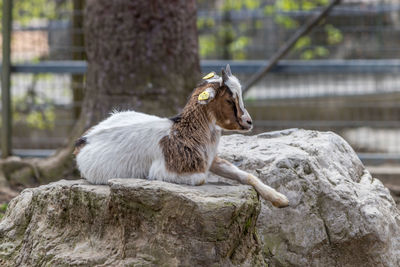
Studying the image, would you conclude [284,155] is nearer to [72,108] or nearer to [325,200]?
[325,200]

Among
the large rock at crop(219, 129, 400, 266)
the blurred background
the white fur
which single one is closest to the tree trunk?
the blurred background

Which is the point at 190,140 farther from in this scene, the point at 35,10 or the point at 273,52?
the point at 35,10

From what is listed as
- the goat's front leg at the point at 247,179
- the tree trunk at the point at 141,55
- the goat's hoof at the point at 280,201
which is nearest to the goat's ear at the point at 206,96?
the goat's front leg at the point at 247,179

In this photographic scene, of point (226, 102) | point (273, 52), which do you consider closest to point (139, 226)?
point (226, 102)

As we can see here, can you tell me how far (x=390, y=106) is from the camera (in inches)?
353

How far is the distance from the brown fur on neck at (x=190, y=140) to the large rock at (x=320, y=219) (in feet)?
1.87

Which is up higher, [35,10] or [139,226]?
[35,10]

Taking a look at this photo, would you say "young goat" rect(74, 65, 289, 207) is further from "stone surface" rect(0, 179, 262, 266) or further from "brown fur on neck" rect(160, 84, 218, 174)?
"stone surface" rect(0, 179, 262, 266)

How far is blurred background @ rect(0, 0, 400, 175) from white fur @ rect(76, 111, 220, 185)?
4.14m

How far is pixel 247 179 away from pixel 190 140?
0.43 meters

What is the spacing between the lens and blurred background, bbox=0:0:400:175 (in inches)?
345

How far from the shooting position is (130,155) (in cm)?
403

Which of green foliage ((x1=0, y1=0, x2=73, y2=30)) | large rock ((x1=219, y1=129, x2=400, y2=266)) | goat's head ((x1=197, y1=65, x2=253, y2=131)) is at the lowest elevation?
large rock ((x1=219, y1=129, x2=400, y2=266))

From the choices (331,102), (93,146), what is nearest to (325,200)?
(93,146)
